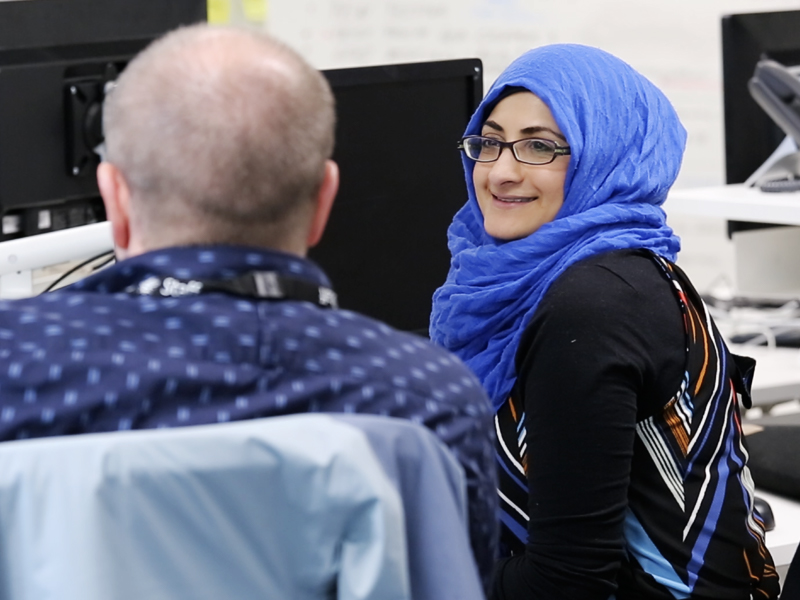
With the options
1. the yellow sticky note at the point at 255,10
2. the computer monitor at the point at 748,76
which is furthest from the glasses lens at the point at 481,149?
the yellow sticky note at the point at 255,10

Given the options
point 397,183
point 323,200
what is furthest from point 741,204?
point 323,200

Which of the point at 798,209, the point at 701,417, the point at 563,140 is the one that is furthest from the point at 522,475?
the point at 798,209

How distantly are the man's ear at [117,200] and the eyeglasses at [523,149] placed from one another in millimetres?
734

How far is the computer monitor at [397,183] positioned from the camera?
1711mm

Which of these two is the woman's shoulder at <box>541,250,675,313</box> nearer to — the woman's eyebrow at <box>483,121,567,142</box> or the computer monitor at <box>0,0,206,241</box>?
the woman's eyebrow at <box>483,121,567,142</box>

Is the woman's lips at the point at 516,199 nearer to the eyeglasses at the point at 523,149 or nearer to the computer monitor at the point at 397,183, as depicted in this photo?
the eyeglasses at the point at 523,149

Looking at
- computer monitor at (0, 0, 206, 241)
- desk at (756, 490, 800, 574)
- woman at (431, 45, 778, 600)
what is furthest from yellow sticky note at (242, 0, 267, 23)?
desk at (756, 490, 800, 574)

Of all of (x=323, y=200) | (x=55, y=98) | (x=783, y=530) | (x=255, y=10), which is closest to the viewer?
(x=323, y=200)

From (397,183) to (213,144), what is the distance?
0.98 meters

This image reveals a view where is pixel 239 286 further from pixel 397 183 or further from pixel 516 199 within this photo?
pixel 397 183

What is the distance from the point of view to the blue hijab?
141 cm

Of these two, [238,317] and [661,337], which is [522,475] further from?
[238,317]

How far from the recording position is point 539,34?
3725 mm

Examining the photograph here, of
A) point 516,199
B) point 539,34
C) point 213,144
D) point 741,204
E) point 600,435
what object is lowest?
point 600,435
